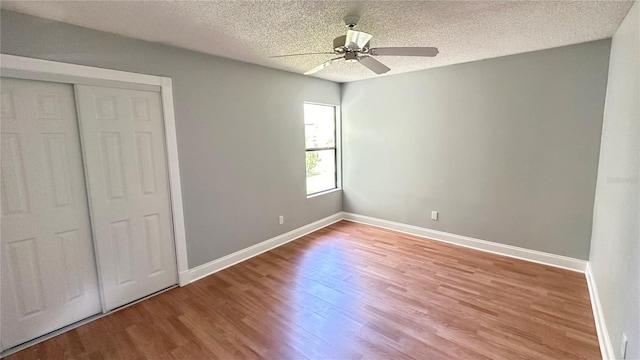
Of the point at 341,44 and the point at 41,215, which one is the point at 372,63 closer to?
the point at 341,44

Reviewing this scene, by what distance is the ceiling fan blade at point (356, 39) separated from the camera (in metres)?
1.94

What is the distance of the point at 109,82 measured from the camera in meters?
2.29

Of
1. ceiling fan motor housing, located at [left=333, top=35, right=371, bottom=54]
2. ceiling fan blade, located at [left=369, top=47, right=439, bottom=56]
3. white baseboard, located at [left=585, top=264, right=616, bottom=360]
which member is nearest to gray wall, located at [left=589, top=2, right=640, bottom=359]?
white baseboard, located at [left=585, top=264, right=616, bottom=360]

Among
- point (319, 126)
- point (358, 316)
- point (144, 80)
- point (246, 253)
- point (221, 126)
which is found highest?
point (144, 80)

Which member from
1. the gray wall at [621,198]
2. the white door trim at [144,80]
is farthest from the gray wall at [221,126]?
the gray wall at [621,198]

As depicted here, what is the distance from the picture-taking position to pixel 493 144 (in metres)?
A: 3.36

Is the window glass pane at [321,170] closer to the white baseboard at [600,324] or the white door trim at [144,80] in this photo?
the white door trim at [144,80]

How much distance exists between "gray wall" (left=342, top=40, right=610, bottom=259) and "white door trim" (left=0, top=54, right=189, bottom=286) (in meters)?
2.84

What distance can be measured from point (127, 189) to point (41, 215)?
57 centimetres

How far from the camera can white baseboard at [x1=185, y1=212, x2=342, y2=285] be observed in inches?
117

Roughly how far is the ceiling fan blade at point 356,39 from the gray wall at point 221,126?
1.65 m

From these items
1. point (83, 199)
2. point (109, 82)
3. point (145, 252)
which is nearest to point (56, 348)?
point (145, 252)

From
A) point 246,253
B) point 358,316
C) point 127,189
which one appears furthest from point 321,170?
point 127,189

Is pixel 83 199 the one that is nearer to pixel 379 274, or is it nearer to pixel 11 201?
→ pixel 11 201
